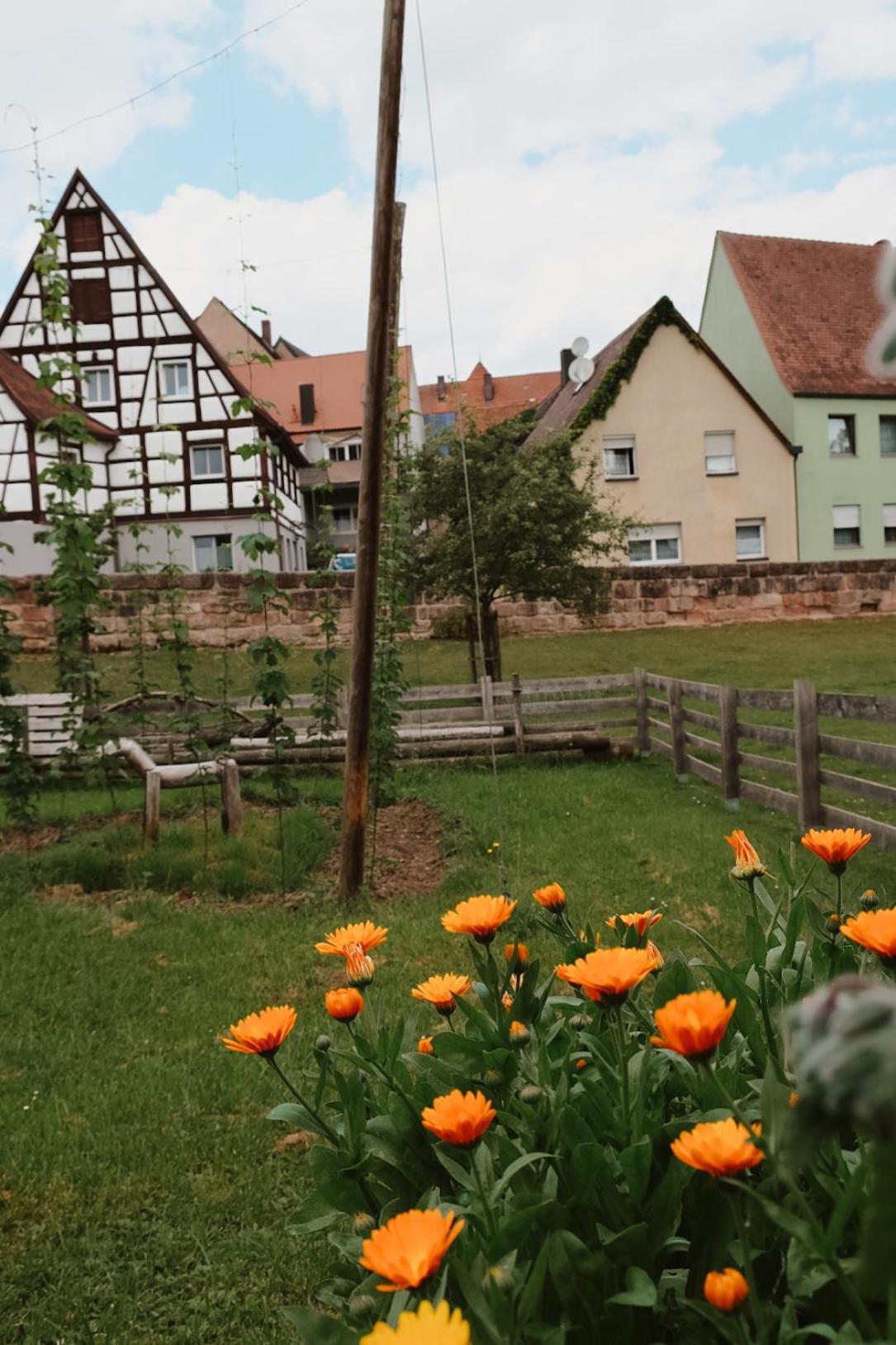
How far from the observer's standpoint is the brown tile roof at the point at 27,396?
2119cm

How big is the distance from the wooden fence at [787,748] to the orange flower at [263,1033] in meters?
4.62

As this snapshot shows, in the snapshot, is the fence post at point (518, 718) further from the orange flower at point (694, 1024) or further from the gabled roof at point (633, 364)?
the gabled roof at point (633, 364)

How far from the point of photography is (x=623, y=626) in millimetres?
19750

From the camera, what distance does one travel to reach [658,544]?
24.2 metres

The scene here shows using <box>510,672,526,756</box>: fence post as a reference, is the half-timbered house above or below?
above

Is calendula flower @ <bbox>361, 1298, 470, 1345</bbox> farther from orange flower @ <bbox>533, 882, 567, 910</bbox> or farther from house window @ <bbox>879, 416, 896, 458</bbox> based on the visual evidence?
house window @ <bbox>879, 416, 896, 458</bbox>

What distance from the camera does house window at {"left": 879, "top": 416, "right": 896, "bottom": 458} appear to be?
25.0 m

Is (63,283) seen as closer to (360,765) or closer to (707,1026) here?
(360,765)

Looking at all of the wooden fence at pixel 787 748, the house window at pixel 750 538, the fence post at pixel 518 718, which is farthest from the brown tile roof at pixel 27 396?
the wooden fence at pixel 787 748

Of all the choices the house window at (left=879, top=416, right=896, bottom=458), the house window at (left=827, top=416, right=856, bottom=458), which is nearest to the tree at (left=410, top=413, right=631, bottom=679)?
the house window at (left=827, top=416, right=856, bottom=458)

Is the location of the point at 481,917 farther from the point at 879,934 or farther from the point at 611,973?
the point at 879,934

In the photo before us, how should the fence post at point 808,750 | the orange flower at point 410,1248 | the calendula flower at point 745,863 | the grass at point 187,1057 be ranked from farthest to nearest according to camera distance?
the fence post at point 808,750 → the grass at point 187,1057 → the calendula flower at point 745,863 → the orange flower at point 410,1248

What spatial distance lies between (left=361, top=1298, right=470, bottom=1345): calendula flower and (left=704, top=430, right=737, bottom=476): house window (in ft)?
80.2

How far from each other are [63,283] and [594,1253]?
659 cm
